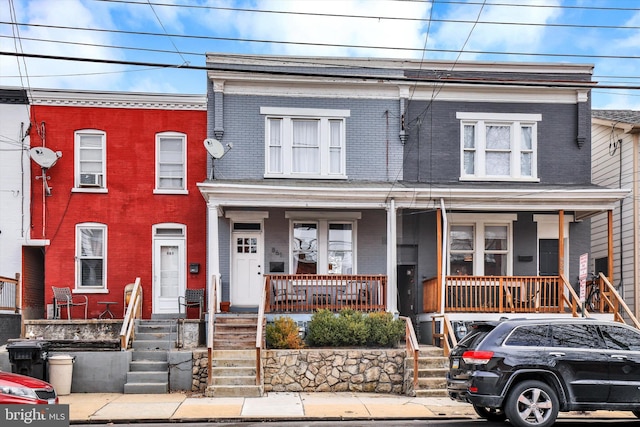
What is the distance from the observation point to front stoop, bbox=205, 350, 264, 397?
13.9 meters

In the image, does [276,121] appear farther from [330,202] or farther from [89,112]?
[89,112]

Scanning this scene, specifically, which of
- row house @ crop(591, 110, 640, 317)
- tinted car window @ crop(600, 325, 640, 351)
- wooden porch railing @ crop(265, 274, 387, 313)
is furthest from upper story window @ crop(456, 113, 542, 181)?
tinted car window @ crop(600, 325, 640, 351)

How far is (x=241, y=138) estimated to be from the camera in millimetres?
18453

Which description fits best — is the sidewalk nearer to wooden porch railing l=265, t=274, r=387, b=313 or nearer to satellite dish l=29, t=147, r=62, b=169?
wooden porch railing l=265, t=274, r=387, b=313

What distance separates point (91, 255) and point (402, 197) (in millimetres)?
9142

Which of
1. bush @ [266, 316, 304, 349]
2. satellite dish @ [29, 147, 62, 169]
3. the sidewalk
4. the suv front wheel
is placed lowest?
the sidewalk

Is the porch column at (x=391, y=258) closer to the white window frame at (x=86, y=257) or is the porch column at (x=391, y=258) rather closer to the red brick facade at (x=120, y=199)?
the red brick facade at (x=120, y=199)

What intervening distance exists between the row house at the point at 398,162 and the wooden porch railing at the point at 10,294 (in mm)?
5402

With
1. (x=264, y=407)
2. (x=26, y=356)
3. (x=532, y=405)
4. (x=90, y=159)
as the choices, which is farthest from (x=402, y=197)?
(x=26, y=356)

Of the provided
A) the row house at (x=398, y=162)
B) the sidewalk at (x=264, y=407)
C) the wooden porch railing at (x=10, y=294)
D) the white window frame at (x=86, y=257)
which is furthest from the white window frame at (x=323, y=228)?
the wooden porch railing at (x=10, y=294)

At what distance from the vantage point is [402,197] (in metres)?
17.0

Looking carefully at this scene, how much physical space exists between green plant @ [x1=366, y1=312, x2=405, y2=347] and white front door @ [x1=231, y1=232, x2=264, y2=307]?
12.6ft

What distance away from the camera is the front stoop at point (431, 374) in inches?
557

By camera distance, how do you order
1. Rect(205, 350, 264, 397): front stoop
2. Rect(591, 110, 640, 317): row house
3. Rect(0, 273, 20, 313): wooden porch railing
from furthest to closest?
Rect(591, 110, 640, 317): row house → Rect(0, 273, 20, 313): wooden porch railing → Rect(205, 350, 264, 397): front stoop
